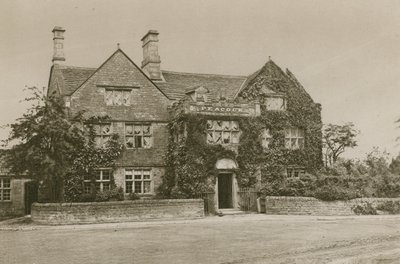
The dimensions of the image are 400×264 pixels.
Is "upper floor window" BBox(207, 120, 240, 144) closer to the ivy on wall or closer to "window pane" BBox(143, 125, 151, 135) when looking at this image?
the ivy on wall

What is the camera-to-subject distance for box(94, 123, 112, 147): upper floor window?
1281 inches

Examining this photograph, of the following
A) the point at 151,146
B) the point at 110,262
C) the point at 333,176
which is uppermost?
the point at 151,146

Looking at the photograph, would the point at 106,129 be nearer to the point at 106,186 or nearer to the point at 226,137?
the point at 106,186

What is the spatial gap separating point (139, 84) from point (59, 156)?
8.50 meters

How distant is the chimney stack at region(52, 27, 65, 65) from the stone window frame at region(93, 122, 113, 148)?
6202 mm

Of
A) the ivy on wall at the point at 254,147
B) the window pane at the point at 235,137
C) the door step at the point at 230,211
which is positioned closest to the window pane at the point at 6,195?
the ivy on wall at the point at 254,147

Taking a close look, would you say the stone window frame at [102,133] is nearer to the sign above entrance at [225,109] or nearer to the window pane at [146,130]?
the window pane at [146,130]

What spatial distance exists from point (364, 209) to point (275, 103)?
9878 mm

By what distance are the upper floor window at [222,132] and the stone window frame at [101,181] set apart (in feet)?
21.5

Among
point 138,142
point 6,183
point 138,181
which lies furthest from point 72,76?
point 6,183

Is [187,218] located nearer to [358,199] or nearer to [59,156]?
[59,156]

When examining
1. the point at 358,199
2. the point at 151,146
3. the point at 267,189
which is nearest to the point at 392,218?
the point at 358,199

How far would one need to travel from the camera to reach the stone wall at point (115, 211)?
26188 mm

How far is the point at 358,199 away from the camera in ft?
98.0
